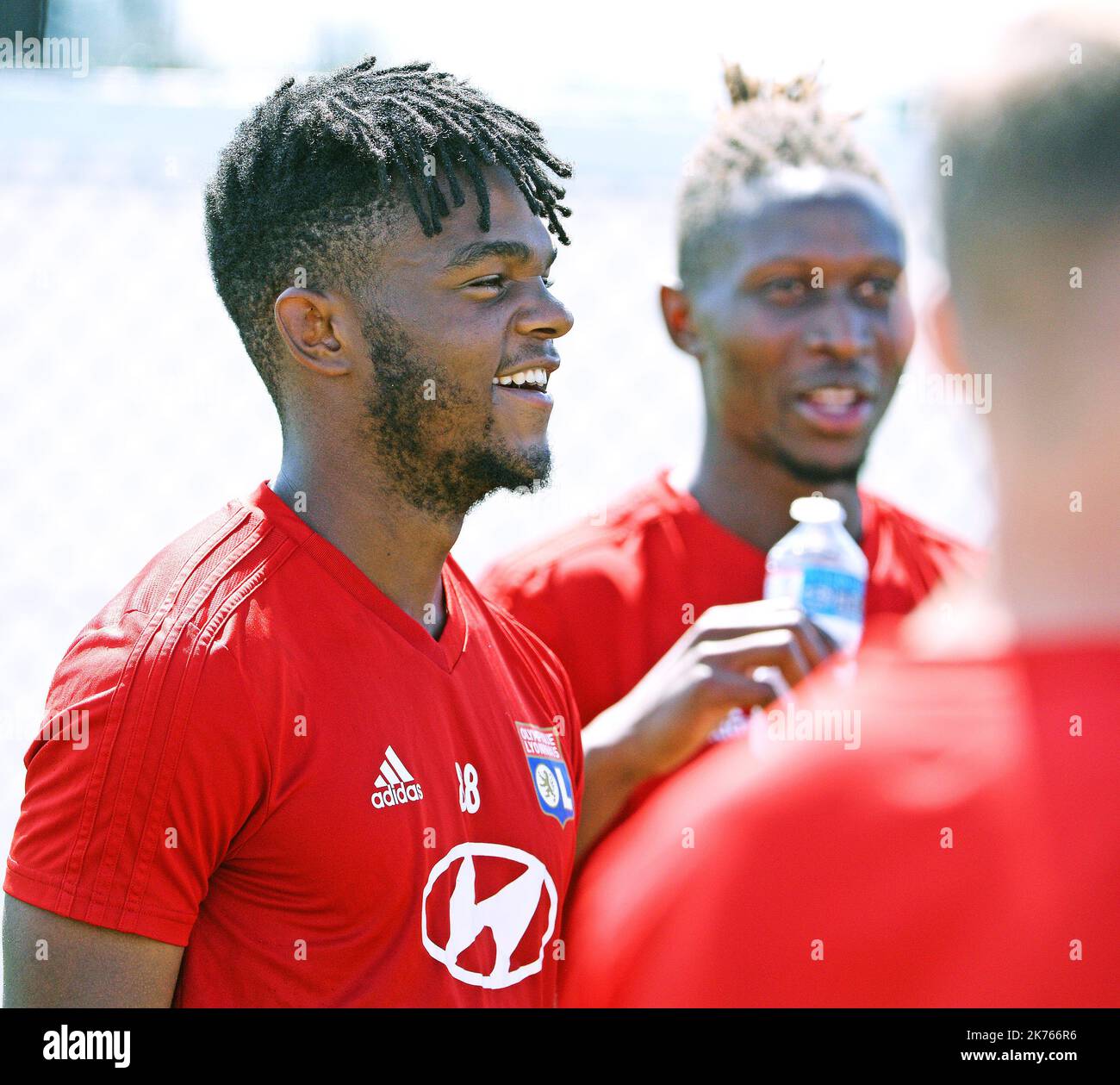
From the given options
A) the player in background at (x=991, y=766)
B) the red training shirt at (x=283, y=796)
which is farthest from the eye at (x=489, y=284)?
the player in background at (x=991, y=766)

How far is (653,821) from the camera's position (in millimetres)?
964

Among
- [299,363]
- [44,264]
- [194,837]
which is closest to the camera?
[194,837]

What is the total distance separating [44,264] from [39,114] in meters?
0.67

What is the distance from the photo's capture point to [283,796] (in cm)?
160

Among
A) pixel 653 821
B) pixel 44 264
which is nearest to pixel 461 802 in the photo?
pixel 653 821

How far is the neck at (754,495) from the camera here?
2.96 metres


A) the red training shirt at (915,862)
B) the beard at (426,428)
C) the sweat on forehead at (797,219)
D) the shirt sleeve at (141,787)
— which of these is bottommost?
the red training shirt at (915,862)

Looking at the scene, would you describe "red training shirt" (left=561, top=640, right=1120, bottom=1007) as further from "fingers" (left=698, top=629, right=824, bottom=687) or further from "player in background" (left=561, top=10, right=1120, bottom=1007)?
"fingers" (left=698, top=629, right=824, bottom=687)

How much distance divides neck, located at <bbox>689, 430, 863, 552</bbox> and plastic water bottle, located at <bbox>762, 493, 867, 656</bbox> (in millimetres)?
417

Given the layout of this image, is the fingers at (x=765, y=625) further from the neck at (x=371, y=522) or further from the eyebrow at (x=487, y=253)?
the eyebrow at (x=487, y=253)

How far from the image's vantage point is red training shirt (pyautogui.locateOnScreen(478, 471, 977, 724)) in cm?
268

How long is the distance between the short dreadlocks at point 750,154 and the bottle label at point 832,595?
105cm

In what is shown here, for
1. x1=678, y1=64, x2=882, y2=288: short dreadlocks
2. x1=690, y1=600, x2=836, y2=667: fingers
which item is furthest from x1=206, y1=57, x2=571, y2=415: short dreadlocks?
x1=678, y1=64, x2=882, y2=288: short dreadlocks
